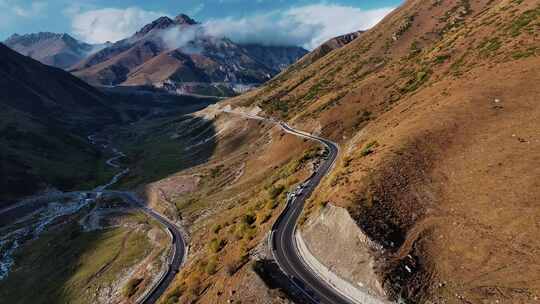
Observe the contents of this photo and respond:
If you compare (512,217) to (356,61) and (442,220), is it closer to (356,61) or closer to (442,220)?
(442,220)

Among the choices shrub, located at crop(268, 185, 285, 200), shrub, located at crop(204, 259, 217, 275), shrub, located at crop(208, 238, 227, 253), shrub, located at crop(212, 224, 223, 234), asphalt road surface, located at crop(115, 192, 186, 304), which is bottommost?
asphalt road surface, located at crop(115, 192, 186, 304)

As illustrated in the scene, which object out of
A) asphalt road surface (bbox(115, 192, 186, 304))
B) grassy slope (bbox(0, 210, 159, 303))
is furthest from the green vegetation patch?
asphalt road surface (bbox(115, 192, 186, 304))

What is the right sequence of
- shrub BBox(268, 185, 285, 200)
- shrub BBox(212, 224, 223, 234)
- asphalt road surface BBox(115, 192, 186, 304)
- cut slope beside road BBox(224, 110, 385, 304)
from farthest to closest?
1. shrub BBox(212, 224, 223, 234)
2. shrub BBox(268, 185, 285, 200)
3. asphalt road surface BBox(115, 192, 186, 304)
4. cut slope beside road BBox(224, 110, 385, 304)

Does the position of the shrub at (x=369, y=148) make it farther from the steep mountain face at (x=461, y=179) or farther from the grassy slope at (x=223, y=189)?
the grassy slope at (x=223, y=189)

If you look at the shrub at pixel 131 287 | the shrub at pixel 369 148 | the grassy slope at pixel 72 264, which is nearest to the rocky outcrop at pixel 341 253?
the shrub at pixel 369 148

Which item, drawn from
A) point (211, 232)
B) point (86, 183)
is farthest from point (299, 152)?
point (86, 183)

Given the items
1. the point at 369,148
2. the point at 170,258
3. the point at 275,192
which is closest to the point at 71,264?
the point at 170,258

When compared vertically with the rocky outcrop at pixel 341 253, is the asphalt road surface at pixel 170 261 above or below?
below

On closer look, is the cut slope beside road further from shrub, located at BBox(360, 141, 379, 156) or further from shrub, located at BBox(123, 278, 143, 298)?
shrub, located at BBox(123, 278, 143, 298)

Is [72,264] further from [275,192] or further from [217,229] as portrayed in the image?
[275,192]
